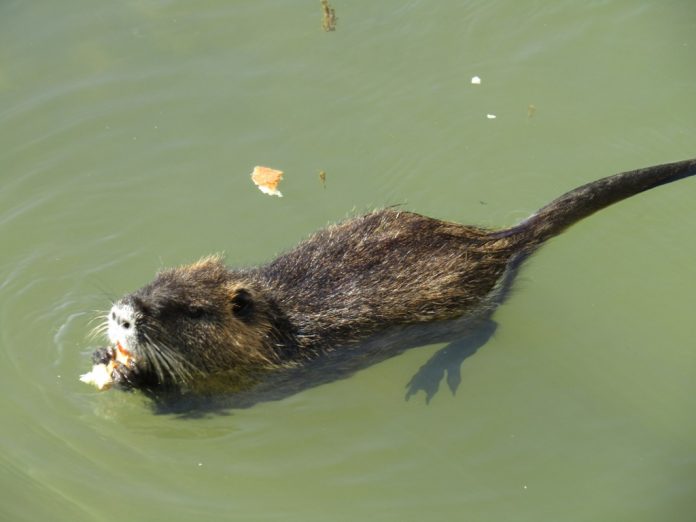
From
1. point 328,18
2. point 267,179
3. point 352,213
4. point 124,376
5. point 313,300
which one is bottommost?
point 124,376

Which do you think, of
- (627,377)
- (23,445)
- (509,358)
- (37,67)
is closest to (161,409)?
(23,445)

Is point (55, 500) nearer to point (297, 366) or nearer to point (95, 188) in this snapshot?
point (297, 366)

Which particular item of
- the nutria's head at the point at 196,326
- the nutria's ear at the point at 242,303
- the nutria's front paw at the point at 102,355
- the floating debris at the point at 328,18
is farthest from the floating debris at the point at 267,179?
the nutria's front paw at the point at 102,355

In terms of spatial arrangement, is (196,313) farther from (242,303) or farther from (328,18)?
(328,18)

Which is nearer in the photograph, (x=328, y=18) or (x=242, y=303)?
(x=242, y=303)

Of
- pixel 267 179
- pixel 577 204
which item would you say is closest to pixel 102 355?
pixel 267 179

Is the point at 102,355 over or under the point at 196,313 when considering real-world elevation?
under

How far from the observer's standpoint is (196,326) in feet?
16.4

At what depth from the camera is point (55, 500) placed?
15.4 ft

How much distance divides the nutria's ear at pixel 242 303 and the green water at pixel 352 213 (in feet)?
1.70

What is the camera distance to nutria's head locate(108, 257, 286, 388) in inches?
189

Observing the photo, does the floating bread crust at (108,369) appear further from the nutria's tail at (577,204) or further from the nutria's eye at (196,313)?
the nutria's tail at (577,204)

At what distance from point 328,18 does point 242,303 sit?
301cm

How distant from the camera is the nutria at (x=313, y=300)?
4977 millimetres
